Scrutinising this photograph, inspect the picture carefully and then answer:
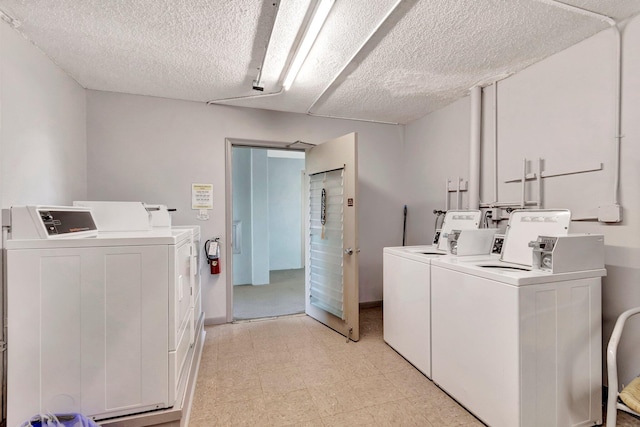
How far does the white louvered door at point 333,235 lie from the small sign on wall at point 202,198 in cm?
116

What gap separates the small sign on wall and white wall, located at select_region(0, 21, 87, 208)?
1.00m

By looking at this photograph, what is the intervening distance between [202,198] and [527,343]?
3.03 meters

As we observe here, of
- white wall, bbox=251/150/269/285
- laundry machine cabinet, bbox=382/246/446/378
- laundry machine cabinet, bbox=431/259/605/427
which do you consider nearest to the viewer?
laundry machine cabinet, bbox=431/259/605/427

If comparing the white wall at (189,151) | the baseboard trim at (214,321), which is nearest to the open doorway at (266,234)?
the baseboard trim at (214,321)

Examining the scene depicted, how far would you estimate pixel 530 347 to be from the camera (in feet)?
4.87

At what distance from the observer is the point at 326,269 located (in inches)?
125

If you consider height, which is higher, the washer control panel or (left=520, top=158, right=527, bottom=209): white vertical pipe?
(left=520, top=158, right=527, bottom=209): white vertical pipe

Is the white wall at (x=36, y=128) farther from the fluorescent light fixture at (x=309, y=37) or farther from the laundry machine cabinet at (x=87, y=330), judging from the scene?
the fluorescent light fixture at (x=309, y=37)

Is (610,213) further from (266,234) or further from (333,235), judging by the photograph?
(266,234)

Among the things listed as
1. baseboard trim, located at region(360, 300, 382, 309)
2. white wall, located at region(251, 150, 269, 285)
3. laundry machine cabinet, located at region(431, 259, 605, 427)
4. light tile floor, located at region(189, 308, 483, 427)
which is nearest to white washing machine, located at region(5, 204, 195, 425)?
light tile floor, located at region(189, 308, 483, 427)

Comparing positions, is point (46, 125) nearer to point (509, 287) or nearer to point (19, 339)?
point (19, 339)

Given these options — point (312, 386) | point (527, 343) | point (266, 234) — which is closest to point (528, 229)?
point (527, 343)

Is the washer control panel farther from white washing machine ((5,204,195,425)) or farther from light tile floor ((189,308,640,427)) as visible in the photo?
white washing machine ((5,204,195,425))

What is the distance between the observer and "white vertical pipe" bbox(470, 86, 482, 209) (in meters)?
2.74
